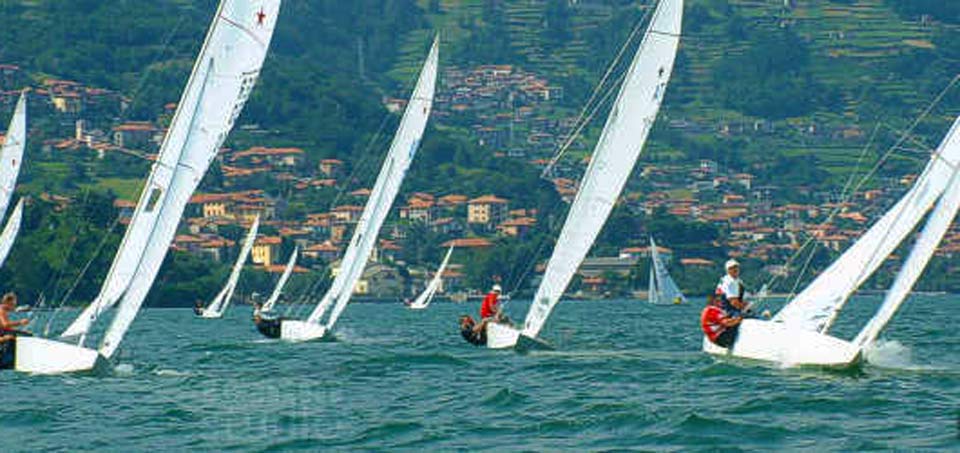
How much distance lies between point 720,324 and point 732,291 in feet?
2.30

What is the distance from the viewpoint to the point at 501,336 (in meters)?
42.4

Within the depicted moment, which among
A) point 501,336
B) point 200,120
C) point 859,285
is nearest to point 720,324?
point 859,285

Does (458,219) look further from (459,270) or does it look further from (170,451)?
(170,451)

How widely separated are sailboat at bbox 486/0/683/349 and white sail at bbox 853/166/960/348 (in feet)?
29.2

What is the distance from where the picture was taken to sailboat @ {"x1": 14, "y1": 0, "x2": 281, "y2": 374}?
32.0m

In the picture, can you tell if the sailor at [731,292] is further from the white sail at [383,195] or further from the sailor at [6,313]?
the white sail at [383,195]

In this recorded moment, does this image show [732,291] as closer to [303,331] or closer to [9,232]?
[303,331]

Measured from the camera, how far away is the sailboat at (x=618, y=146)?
39.8m

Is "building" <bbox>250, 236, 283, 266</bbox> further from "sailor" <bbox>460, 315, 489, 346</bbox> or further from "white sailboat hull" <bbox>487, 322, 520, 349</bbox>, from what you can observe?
"white sailboat hull" <bbox>487, 322, 520, 349</bbox>

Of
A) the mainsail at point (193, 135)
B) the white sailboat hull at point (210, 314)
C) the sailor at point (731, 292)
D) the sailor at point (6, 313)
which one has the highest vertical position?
the mainsail at point (193, 135)

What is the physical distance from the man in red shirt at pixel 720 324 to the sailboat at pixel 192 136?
8.22 m

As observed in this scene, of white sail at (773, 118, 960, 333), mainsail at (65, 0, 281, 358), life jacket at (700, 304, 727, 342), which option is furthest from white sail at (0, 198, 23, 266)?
white sail at (773, 118, 960, 333)

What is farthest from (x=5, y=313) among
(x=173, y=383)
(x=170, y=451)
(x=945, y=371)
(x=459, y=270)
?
(x=459, y=270)

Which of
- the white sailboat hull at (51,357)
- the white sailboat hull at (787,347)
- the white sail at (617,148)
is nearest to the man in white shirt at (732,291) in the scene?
the white sailboat hull at (787,347)
